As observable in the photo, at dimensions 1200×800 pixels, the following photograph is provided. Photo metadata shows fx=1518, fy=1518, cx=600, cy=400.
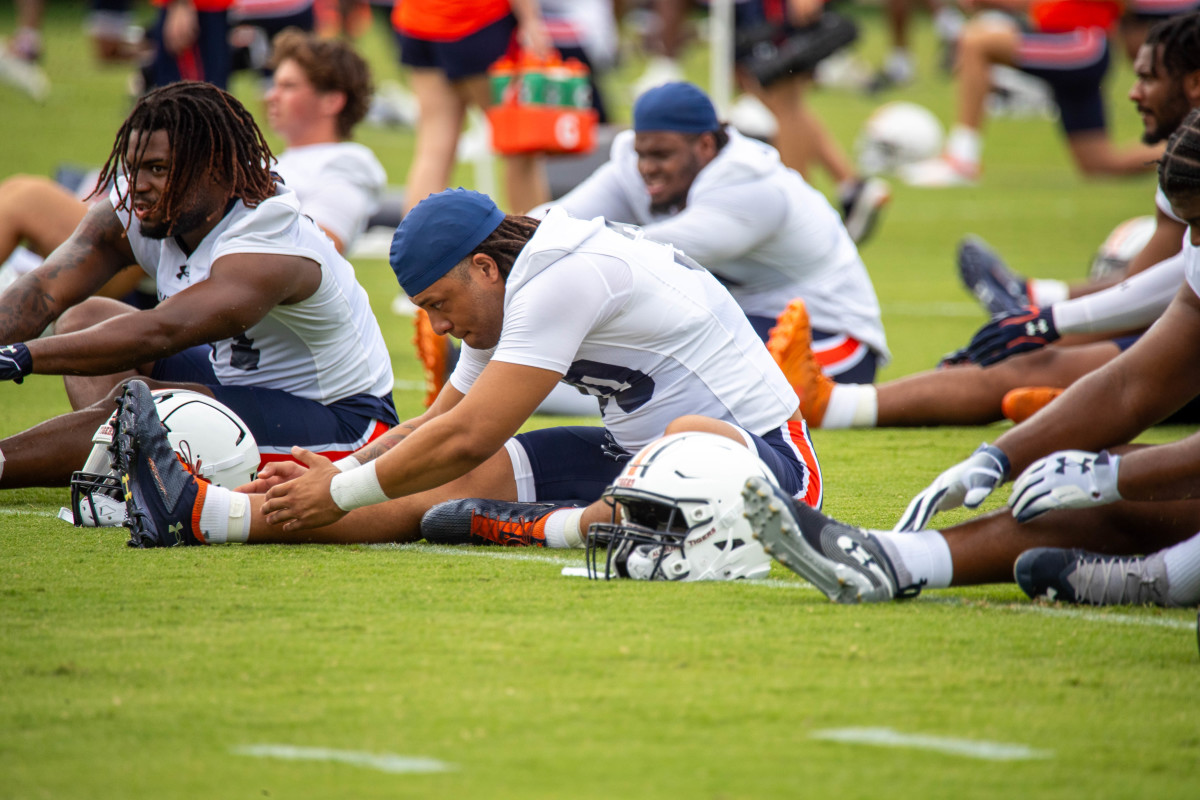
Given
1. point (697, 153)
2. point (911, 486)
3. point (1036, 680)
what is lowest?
point (911, 486)

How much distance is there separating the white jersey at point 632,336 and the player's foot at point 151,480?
728 mm

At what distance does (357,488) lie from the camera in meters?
3.49

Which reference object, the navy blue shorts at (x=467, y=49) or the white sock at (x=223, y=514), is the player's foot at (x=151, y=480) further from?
the navy blue shorts at (x=467, y=49)

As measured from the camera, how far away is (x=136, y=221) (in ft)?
14.1

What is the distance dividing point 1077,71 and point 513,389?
310 inches

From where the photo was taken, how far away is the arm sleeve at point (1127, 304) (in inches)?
200

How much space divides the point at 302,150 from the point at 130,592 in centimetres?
322

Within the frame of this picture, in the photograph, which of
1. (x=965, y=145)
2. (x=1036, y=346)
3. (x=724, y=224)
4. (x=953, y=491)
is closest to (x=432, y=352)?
(x=724, y=224)

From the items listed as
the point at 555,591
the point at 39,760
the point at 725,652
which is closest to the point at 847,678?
the point at 725,652

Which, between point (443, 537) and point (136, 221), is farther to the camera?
point (136, 221)

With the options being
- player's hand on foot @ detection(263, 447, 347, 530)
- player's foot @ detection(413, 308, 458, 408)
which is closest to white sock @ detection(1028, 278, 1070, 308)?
player's foot @ detection(413, 308, 458, 408)

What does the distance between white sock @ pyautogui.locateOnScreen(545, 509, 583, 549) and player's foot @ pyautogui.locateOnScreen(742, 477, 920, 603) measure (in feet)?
2.78

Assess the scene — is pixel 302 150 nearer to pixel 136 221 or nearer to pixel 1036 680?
pixel 136 221

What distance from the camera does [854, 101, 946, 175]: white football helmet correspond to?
1502 cm
